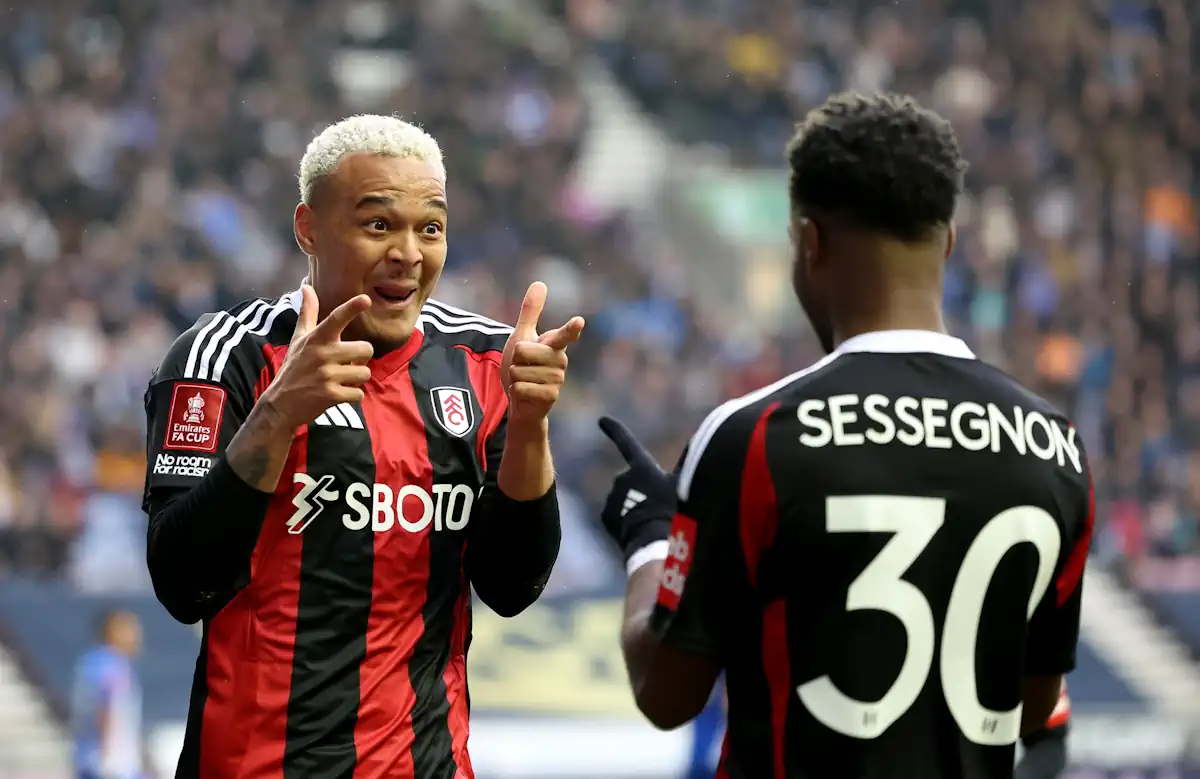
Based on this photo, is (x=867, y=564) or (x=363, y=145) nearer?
(x=867, y=564)

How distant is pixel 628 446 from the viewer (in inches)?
121

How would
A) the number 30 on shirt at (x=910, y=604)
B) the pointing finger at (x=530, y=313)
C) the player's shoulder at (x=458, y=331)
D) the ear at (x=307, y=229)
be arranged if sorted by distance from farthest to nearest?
the player's shoulder at (x=458, y=331) → the ear at (x=307, y=229) → the pointing finger at (x=530, y=313) → the number 30 on shirt at (x=910, y=604)

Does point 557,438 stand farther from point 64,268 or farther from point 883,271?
point 883,271

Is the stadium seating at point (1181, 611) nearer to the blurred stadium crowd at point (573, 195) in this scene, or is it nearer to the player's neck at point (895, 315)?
the blurred stadium crowd at point (573, 195)

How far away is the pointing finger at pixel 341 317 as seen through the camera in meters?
2.98

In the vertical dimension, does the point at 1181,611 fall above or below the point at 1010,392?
above

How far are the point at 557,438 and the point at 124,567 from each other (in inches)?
144

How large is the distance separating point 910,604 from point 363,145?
1.45m

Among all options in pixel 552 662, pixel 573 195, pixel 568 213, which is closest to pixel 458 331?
Result: pixel 552 662

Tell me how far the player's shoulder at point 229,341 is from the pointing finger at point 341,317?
398 millimetres

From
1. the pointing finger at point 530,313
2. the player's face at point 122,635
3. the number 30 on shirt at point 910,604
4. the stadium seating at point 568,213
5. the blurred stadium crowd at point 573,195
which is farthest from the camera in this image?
the blurred stadium crowd at point 573,195

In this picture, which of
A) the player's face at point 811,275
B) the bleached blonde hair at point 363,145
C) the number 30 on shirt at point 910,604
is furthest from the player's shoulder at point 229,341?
the number 30 on shirt at point 910,604

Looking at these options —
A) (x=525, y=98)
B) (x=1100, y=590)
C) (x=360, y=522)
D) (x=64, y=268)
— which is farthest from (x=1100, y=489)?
(x=360, y=522)

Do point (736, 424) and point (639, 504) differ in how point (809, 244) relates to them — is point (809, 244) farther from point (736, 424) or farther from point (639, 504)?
point (639, 504)
